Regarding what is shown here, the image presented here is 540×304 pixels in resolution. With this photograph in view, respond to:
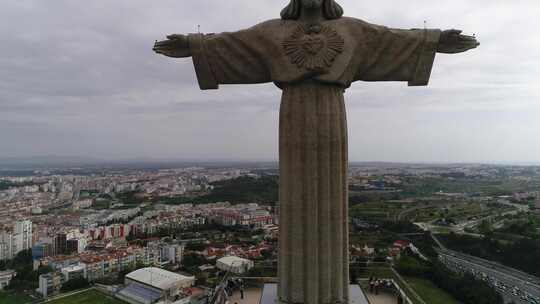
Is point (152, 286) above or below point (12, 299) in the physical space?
above

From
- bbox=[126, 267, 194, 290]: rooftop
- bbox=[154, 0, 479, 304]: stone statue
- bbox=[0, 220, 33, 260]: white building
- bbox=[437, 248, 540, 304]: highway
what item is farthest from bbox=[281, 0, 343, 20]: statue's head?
bbox=[0, 220, 33, 260]: white building

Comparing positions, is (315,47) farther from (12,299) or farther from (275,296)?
(12,299)

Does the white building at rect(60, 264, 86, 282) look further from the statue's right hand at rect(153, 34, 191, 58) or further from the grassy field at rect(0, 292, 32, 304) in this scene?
the statue's right hand at rect(153, 34, 191, 58)

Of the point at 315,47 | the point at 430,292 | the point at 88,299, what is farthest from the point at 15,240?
the point at 315,47

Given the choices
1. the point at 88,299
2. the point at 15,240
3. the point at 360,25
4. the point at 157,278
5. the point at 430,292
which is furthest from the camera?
the point at 15,240

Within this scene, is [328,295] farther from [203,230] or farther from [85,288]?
[203,230]

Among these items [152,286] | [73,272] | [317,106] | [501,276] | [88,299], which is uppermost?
[317,106]
